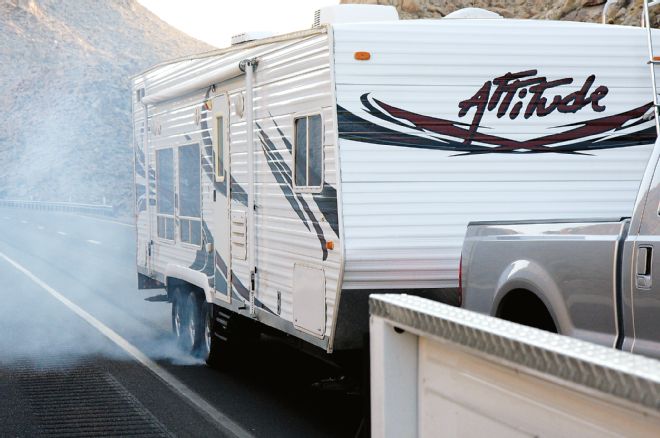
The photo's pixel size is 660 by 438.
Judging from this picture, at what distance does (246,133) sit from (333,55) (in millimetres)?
2044

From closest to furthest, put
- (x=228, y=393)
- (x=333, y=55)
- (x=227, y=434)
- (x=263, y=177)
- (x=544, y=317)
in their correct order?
(x=544, y=317) < (x=333, y=55) < (x=227, y=434) < (x=263, y=177) < (x=228, y=393)

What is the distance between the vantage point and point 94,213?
5191 cm

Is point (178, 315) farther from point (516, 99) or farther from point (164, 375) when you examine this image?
point (516, 99)

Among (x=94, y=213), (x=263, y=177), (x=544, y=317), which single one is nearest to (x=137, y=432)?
(x=263, y=177)

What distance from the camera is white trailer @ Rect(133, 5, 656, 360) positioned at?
7.45 meters

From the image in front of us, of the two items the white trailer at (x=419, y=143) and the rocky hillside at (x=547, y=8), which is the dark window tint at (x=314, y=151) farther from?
the rocky hillside at (x=547, y=8)

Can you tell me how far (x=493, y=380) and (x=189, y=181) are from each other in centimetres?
880

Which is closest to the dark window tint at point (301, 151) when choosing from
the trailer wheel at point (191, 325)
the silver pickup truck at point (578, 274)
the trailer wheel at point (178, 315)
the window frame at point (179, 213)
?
the silver pickup truck at point (578, 274)

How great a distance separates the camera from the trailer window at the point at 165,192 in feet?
40.2

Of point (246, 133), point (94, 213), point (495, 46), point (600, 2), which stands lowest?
point (94, 213)

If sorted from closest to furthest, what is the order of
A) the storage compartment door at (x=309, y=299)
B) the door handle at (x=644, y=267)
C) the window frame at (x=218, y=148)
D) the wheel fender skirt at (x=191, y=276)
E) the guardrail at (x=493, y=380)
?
the guardrail at (x=493, y=380) → the door handle at (x=644, y=267) → the storage compartment door at (x=309, y=299) → the window frame at (x=218, y=148) → the wheel fender skirt at (x=191, y=276)

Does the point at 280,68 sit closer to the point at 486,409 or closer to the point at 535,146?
the point at 535,146

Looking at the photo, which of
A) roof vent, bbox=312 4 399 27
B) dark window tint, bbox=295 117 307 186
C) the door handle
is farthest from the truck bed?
roof vent, bbox=312 4 399 27

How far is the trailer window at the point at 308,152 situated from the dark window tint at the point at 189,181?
9.79ft
